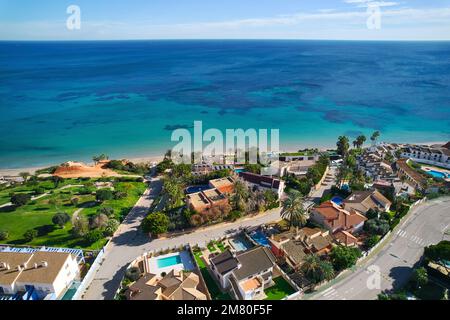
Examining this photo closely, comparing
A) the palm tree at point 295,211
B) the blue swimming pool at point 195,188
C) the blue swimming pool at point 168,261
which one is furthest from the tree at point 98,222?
the palm tree at point 295,211

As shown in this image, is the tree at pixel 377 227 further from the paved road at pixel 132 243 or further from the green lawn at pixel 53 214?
the green lawn at pixel 53 214

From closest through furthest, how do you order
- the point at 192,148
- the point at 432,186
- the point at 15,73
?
1. the point at 432,186
2. the point at 192,148
3. the point at 15,73

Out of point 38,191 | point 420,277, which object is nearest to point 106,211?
point 38,191

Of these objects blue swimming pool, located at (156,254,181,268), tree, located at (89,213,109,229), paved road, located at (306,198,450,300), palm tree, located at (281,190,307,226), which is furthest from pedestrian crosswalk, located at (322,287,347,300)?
tree, located at (89,213,109,229)

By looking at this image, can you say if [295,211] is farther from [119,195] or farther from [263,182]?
[119,195]

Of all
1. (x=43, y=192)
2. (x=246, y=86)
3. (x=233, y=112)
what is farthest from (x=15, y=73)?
(x=43, y=192)

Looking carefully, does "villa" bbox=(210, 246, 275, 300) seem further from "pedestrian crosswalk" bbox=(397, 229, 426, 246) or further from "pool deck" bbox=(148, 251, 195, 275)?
"pedestrian crosswalk" bbox=(397, 229, 426, 246)
